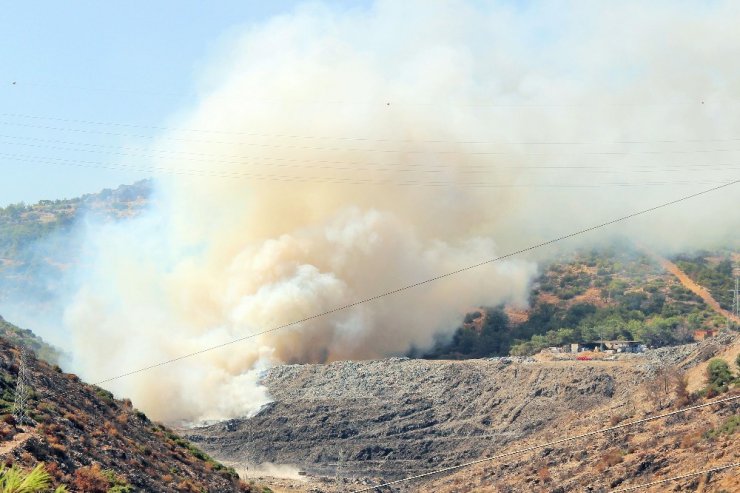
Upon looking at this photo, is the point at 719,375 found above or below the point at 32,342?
below

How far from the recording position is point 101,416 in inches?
2388

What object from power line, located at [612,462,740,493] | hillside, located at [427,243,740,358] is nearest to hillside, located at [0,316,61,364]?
hillside, located at [427,243,740,358]

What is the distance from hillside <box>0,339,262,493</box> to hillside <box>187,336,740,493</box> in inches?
683

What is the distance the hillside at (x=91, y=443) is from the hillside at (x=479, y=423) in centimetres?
1735

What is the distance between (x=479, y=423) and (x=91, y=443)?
42.8 metres

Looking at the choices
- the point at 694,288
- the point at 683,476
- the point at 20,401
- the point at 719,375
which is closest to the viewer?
the point at 20,401

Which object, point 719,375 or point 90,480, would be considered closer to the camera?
point 90,480

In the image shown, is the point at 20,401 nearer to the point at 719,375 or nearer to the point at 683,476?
the point at 683,476

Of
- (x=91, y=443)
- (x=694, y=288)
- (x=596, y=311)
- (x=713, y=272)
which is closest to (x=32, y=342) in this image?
(x=596, y=311)

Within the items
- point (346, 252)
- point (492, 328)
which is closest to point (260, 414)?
point (346, 252)

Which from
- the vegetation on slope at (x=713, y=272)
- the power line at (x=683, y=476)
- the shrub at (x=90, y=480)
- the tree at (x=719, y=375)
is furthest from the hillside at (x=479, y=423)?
the vegetation on slope at (x=713, y=272)

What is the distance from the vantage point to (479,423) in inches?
3597

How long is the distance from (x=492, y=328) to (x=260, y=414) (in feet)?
139

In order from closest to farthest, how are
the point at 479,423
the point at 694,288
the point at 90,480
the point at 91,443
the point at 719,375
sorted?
the point at 90,480
the point at 91,443
the point at 719,375
the point at 479,423
the point at 694,288
